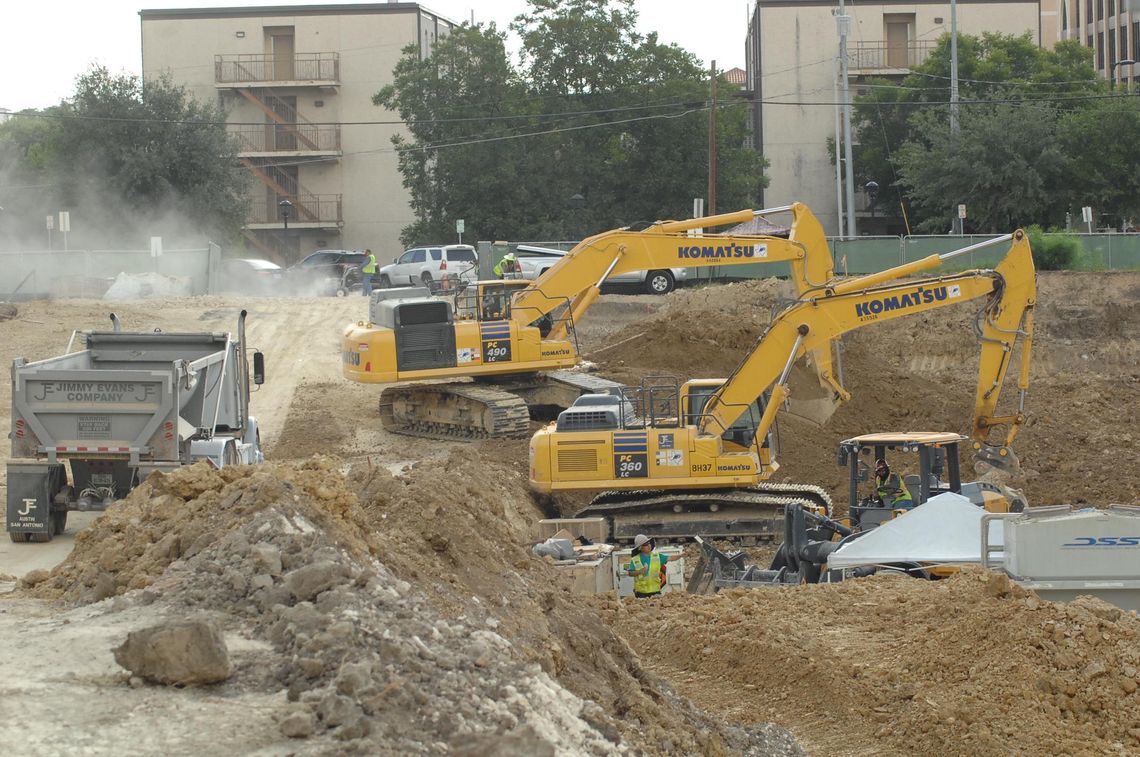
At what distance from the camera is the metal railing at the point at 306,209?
62.3 m

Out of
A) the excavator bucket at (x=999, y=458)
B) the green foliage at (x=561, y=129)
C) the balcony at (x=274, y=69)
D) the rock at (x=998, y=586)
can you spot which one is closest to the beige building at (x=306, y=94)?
the balcony at (x=274, y=69)

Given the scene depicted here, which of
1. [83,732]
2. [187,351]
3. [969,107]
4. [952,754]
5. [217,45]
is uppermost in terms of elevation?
[217,45]

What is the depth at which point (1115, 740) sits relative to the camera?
9.24m

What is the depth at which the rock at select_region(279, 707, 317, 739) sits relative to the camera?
19.8 feet

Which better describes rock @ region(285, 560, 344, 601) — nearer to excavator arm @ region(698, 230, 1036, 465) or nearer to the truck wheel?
excavator arm @ region(698, 230, 1036, 465)

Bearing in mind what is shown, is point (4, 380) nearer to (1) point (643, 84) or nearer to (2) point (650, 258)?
(2) point (650, 258)

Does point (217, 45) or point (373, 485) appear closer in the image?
point (373, 485)

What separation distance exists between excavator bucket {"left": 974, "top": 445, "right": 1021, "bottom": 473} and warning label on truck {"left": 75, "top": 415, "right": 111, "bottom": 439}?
10.4m

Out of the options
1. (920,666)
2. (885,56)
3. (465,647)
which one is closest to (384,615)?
(465,647)

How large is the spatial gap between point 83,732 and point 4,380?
2534 centimetres

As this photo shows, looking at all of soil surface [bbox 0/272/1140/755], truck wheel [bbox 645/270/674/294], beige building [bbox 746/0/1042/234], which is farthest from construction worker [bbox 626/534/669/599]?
beige building [bbox 746/0/1042/234]

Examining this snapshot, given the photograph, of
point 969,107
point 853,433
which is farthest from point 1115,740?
point 969,107

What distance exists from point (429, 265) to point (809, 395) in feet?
80.2

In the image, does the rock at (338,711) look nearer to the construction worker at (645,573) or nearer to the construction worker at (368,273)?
the construction worker at (645,573)
